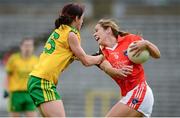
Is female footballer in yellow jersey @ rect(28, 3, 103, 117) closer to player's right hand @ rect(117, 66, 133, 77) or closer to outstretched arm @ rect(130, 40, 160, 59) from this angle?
player's right hand @ rect(117, 66, 133, 77)

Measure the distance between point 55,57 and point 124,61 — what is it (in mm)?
857

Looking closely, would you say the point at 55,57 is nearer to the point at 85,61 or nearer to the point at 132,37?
the point at 85,61

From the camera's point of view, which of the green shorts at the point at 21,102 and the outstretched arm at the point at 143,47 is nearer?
the outstretched arm at the point at 143,47

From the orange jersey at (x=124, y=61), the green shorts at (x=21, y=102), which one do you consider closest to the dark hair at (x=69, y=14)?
the orange jersey at (x=124, y=61)

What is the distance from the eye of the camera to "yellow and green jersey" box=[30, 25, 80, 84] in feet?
26.1

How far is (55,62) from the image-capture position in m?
7.94

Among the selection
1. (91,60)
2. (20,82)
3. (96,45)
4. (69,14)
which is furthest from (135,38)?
(96,45)

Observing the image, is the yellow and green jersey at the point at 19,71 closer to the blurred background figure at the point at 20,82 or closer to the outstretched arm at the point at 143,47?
the blurred background figure at the point at 20,82

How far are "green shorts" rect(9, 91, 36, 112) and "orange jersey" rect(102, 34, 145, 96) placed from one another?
14.0ft

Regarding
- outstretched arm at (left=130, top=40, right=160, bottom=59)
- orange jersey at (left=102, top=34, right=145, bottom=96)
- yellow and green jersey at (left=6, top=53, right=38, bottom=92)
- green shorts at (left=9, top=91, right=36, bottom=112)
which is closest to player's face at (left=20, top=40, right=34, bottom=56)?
yellow and green jersey at (left=6, top=53, right=38, bottom=92)

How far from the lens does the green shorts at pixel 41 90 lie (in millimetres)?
7918

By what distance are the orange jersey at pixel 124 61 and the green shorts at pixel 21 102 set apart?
4279 millimetres

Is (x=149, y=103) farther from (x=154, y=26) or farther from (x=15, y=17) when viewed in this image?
(x=15, y=17)

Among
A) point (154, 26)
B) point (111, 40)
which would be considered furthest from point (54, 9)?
point (111, 40)
